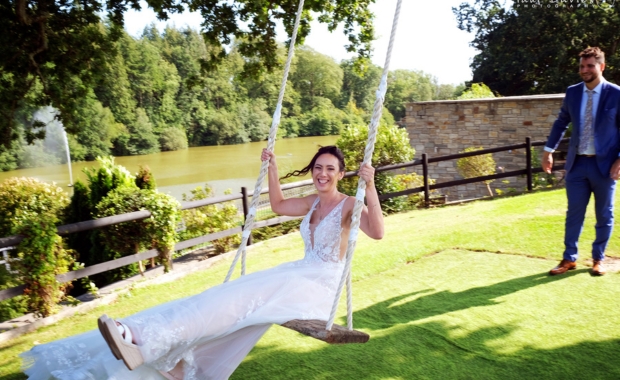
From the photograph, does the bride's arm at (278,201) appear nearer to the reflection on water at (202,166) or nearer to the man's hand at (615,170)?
the man's hand at (615,170)

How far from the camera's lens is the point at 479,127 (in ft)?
42.5

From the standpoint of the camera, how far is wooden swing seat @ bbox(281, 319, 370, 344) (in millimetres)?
2186

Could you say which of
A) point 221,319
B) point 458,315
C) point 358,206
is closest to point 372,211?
point 358,206

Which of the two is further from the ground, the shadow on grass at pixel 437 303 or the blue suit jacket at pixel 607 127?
the blue suit jacket at pixel 607 127

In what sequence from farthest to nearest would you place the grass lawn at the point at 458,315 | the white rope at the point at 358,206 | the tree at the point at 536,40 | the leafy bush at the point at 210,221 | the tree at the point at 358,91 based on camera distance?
the tree at the point at 358,91
the tree at the point at 536,40
the leafy bush at the point at 210,221
the grass lawn at the point at 458,315
the white rope at the point at 358,206

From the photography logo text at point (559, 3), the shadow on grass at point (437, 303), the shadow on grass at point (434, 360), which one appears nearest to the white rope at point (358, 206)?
the shadow on grass at point (434, 360)

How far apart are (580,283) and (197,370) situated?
299cm

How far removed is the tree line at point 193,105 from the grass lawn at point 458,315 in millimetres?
23994

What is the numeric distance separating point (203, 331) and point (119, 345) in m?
0.37

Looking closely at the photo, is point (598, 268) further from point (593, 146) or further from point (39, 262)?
point (39, 262)

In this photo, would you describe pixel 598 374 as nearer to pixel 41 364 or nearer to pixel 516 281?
pixel 516 281

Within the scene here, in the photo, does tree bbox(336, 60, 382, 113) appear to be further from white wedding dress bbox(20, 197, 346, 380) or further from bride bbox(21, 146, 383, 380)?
white wedding dress bbox(20, 197, 346, 380)

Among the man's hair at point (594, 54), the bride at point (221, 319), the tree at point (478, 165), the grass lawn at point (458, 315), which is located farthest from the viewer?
the tree at point (478, 165)

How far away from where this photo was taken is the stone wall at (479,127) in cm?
1200
